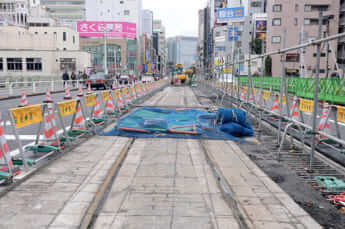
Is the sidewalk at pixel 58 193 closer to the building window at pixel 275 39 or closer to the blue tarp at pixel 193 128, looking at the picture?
the blue tarp at pixel 193 128

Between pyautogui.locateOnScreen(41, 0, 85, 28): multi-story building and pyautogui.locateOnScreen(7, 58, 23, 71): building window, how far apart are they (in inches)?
3002

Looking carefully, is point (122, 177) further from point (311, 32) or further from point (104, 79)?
point (311, 32)

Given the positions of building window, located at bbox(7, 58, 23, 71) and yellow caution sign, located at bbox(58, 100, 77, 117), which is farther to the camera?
building window, located at bbox(7, 58, 23, 71)

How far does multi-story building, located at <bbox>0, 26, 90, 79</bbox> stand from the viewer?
59.0 m

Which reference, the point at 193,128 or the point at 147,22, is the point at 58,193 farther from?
the point at 147,22

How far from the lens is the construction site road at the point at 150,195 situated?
13.3 ft

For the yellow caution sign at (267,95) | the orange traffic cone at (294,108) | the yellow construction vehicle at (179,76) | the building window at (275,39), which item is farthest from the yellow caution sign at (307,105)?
the building window at (275,39)

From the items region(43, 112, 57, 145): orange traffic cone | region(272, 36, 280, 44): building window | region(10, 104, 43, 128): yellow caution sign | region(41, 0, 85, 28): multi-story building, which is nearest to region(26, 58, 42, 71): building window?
region(272, 36, 280, 44): building window

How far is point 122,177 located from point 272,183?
2.56m

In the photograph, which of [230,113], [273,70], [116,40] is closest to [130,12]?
[116,40]

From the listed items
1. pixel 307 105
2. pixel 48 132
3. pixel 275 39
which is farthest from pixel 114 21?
pixel 48 132

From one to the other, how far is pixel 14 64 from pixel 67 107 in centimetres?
5786

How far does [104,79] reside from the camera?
117 ft

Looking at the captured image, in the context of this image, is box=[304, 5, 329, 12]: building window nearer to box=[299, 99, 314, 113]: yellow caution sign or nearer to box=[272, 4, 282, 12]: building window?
box=[272, 4, 282, 12]: building window
